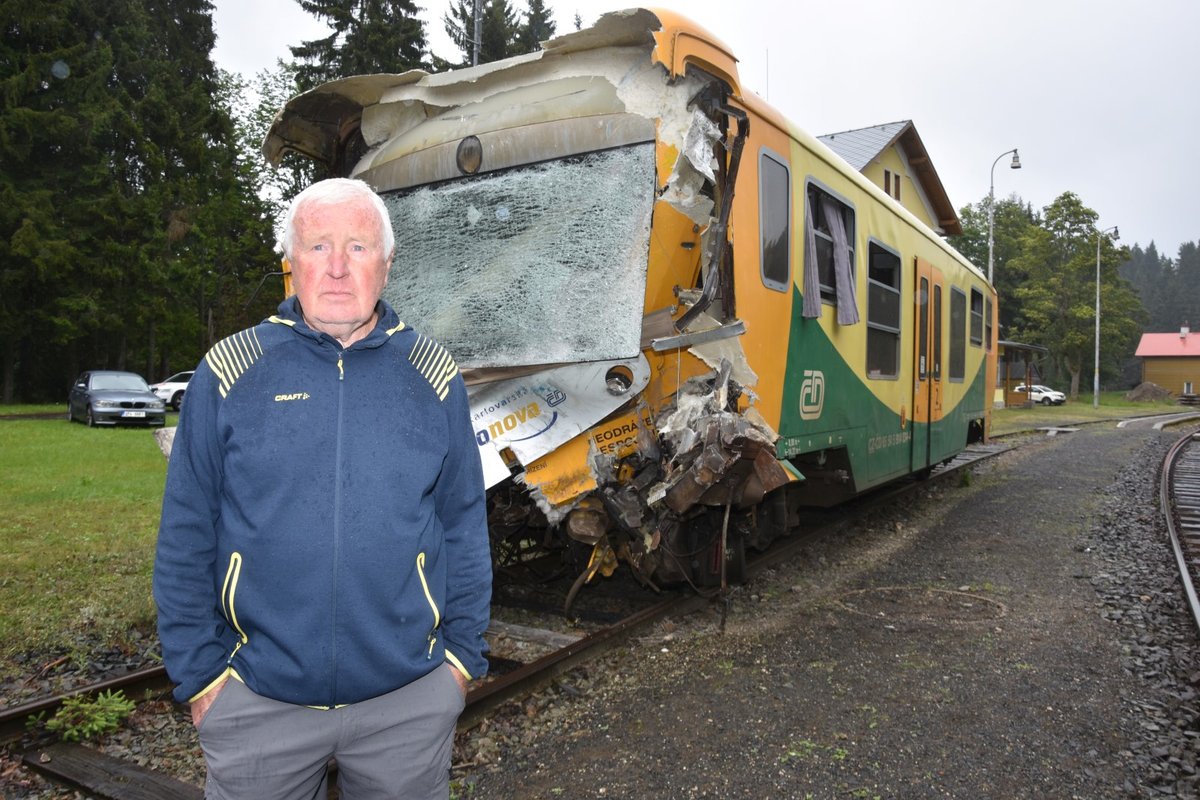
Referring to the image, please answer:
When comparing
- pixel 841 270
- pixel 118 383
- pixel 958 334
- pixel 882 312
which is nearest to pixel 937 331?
pixel 958 334

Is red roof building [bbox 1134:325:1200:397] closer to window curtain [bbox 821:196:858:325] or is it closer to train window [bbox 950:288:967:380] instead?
train window [bbox 950:288:967:380]

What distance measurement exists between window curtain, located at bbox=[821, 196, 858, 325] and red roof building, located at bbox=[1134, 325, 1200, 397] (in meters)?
70.9

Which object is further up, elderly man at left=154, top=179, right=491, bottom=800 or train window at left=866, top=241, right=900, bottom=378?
train window at left=866, top=241, right=900, bottom=378

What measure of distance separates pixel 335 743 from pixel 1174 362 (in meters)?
79.0

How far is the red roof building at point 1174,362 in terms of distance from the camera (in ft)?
217

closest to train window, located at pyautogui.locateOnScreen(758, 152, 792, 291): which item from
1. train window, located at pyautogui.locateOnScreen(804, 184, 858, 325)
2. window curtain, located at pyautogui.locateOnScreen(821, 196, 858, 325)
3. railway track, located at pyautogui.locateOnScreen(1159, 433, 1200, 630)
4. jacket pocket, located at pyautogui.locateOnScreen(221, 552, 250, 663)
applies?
train window, located at pyautogui.locateOnScreen(804, 184, 858, 325)

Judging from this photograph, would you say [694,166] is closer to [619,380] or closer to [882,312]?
[619,380]

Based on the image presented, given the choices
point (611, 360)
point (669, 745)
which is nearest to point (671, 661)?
point (669, 745)

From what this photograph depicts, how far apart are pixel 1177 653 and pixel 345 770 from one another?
525cm

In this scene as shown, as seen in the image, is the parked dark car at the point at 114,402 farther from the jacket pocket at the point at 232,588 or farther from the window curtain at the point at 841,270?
the jacket pocket at the point at 232,588

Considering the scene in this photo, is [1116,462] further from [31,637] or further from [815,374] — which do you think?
[31,637]

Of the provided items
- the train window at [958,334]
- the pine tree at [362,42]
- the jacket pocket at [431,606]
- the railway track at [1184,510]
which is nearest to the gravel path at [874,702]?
the railway track at [1184,510]

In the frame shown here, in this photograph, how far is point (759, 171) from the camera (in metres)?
5.07

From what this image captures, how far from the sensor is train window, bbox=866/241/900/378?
723 centimetres
